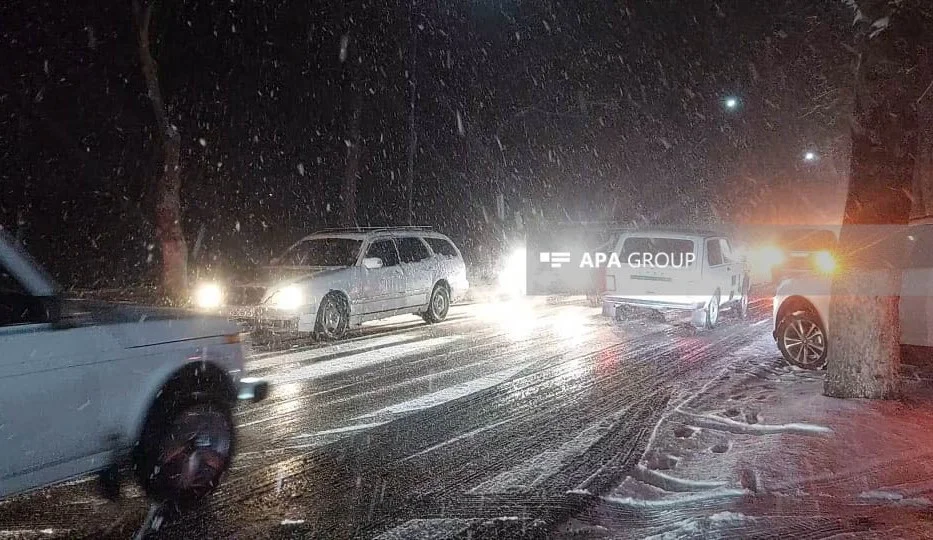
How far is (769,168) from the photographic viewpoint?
46688 millimetres

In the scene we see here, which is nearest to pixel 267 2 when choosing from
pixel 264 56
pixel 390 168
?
pixel 264 56

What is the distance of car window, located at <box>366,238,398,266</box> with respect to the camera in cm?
1409

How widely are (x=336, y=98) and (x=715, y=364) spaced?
57.9 feet

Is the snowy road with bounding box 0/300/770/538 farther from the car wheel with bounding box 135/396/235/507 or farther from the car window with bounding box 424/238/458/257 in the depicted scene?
the car window with bounding box 424/238/458/257

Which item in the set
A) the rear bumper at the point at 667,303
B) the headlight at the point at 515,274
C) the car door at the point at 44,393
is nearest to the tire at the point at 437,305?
the rear bumper at the point at 667,303

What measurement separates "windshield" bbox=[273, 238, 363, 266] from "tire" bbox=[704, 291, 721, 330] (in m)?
6.63

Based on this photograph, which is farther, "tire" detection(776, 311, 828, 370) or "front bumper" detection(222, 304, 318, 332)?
"front bumper" detection(222, 304, 318, 332)

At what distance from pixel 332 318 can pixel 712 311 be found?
723 centimetres

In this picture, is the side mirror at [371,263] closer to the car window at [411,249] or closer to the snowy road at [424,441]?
the car window at [411,249]

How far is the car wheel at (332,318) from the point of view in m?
12.8

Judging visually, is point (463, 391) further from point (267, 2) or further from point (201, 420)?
point (267, 2)

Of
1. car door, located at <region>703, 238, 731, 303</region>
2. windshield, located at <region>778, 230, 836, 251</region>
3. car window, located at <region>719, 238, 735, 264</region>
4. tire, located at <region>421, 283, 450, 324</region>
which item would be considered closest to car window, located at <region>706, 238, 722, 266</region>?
car door, located at <region>703, 238, 731, 303</region>

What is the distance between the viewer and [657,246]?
14711 millimetres

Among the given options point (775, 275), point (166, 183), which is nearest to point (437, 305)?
point (166, 183)
